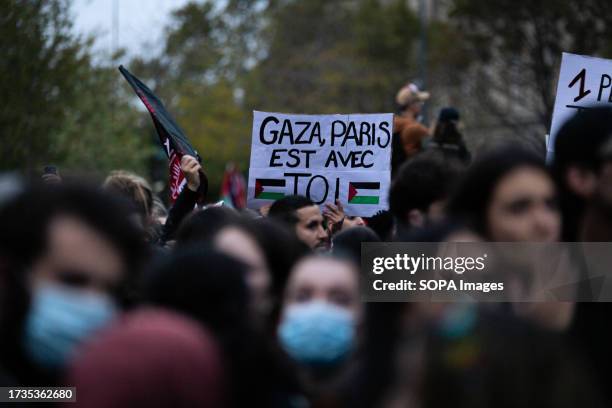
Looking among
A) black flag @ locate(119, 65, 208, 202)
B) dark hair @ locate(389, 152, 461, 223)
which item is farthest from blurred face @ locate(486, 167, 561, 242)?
black flag @ locate(119, 65, 208, 202)

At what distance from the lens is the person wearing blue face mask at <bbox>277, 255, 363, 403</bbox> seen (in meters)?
4.23

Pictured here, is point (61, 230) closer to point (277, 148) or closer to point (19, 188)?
point (19, 188)

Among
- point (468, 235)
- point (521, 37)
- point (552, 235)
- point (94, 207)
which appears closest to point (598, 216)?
point (552, 235)

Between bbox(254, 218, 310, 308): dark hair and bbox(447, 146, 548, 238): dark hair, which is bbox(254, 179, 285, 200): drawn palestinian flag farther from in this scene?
bbox(447, 146, 548, 238): dark hair

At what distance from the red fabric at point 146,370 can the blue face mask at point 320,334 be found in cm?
125

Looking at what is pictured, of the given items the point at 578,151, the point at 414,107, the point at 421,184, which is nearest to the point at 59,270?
the point at 578,151

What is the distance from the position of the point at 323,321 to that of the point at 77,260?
3.01 ft

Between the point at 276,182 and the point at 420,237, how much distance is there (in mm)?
6321

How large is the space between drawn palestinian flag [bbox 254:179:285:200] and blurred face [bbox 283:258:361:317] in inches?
221

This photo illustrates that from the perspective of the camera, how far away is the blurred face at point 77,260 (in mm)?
3559

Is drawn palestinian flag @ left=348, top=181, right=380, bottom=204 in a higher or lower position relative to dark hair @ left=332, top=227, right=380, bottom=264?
higher

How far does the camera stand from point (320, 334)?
13.9ft

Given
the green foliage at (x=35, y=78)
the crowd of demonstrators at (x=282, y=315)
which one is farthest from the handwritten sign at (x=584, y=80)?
the green foliage at (x=35, y=78)

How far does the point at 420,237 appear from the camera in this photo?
147 inches
